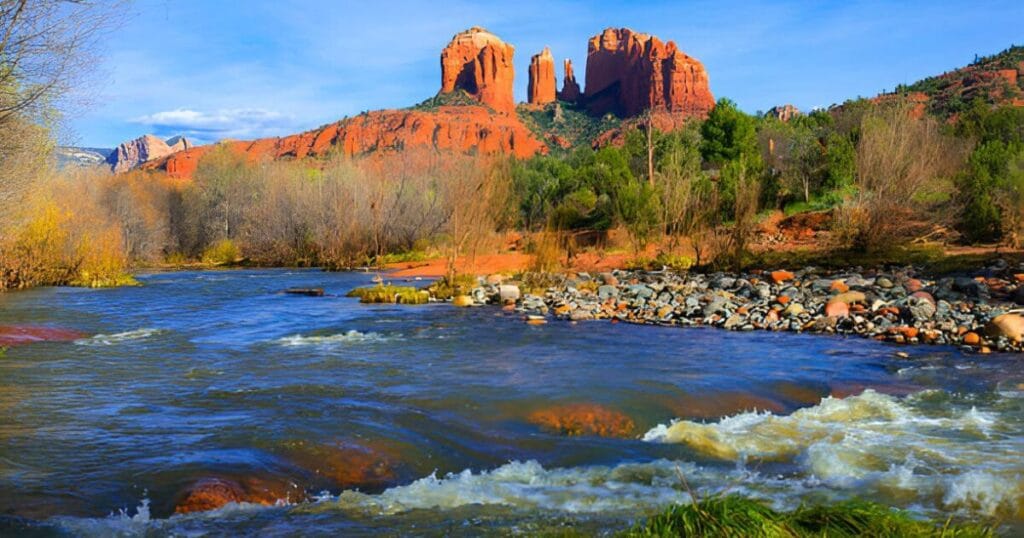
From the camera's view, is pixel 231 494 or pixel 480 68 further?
pixel 480 68

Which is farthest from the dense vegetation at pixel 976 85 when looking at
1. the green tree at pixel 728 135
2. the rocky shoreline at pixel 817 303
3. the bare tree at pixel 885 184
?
the rocky shoreline at pixel 817 303

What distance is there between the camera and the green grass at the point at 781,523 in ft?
11.2

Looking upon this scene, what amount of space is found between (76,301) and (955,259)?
20.8 m

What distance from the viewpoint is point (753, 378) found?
356 inches

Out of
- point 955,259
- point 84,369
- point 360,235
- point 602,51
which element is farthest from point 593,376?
point 602,51

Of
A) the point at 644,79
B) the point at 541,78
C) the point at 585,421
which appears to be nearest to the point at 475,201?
the point at 585,421

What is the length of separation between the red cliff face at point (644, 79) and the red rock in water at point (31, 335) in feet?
382

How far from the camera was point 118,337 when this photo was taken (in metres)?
12.6

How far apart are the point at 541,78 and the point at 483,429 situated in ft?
493

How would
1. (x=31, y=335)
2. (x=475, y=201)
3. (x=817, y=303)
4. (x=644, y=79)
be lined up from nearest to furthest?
(x=31, y=335) → (x=817, y=303) → (x=475, y=201) → (x=644, y=79)

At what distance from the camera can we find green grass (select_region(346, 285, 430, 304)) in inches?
712

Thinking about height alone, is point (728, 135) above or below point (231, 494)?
above

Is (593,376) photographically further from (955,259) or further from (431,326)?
(955,259)

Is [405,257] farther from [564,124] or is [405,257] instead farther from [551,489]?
[564,124]
